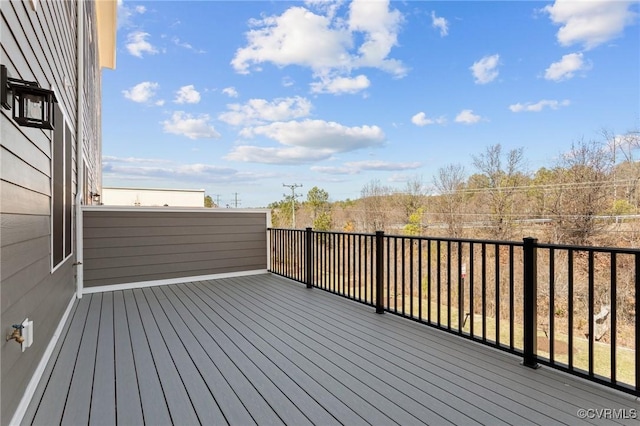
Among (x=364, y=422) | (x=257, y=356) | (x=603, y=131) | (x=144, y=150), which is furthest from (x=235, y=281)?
(x=144, y=150)

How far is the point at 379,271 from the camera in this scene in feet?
10.9

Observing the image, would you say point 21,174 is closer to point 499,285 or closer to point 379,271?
point 379,271

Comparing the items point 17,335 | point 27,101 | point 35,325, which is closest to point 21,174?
point 27,101

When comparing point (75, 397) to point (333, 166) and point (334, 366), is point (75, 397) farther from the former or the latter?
point (333, 166)

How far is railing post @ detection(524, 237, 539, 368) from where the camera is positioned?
212 centimetres

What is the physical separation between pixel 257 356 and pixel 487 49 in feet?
78.9

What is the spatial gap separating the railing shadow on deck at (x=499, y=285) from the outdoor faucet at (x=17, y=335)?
101 inches

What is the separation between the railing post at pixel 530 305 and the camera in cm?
212

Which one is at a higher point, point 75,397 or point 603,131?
point 603,131

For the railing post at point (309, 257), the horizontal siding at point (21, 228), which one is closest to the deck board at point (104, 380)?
the horizontal siding at point (21, 228)

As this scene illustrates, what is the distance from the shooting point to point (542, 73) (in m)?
21.8

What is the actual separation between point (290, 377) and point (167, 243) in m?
3.69

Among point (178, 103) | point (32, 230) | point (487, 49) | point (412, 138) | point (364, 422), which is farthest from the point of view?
point (412, 138)

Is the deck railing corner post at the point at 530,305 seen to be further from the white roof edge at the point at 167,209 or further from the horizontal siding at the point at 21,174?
the white roof edge at the point at 167,209
